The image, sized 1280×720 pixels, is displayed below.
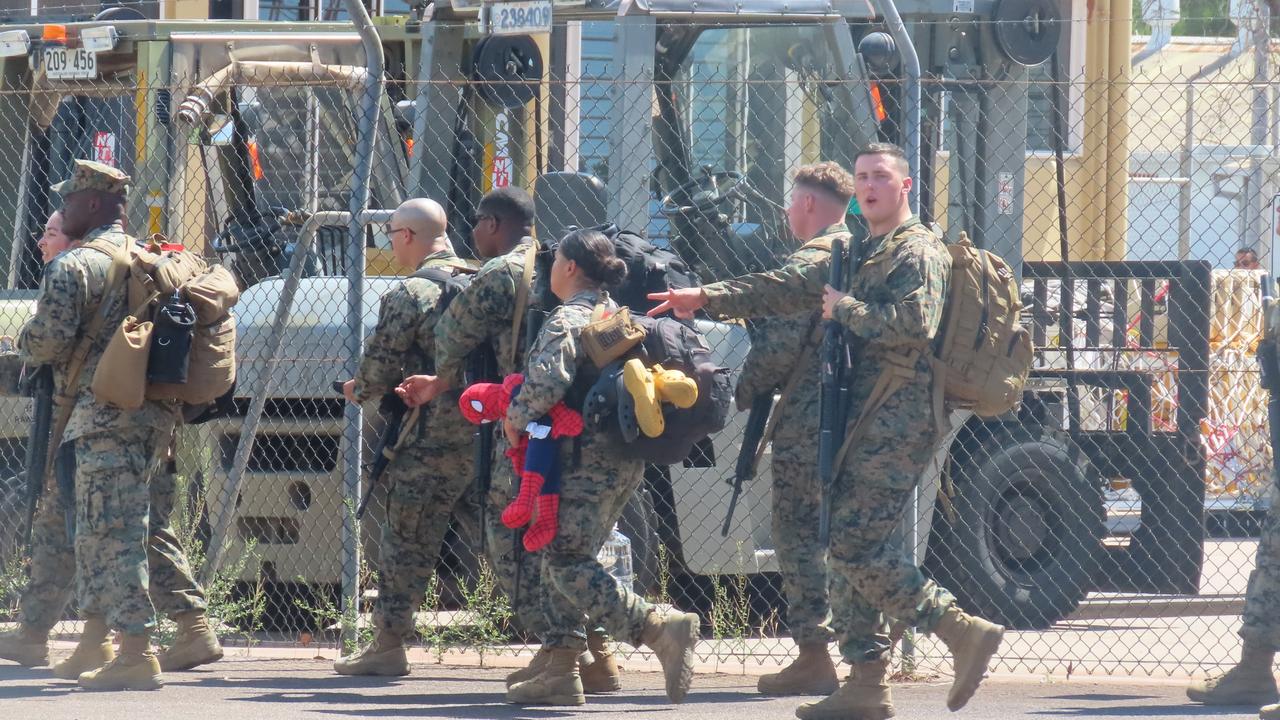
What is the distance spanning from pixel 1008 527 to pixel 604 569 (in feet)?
10.2

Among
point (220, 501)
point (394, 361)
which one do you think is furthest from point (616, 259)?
point (220, 501)

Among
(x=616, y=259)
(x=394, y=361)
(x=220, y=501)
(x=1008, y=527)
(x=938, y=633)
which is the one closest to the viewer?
(x=938, y=633)

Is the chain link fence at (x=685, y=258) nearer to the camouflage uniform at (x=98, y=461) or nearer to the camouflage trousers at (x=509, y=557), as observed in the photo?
the camouflage trousers at (x=509, y=557)

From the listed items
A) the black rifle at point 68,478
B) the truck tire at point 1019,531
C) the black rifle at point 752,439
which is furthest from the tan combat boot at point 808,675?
the black rifle at point 68,478

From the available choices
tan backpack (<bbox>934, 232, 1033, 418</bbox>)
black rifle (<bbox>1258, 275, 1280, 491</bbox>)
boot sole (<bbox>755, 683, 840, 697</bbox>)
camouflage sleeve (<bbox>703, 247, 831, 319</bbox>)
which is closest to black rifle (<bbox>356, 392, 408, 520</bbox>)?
camouflage sleeve (<bbox>703, 247, 831, 319</bbox>)

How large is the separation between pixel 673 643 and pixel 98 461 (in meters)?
2.05

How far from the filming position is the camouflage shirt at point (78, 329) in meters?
6.21

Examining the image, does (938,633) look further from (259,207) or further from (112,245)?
(259,207)

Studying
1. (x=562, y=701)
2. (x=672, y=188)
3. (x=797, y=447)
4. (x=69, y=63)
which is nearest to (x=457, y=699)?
(x=562, y=701)

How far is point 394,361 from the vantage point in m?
6.51

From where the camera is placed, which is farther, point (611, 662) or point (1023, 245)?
point (1023, 245)

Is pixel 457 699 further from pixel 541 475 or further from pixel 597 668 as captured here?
pixel 541 475

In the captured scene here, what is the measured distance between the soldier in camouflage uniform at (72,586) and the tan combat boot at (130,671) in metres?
0.21

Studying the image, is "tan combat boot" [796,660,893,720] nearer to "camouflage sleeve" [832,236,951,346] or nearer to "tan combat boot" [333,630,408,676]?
"camouflage sleeve" [832,236,951,346]
